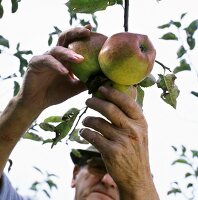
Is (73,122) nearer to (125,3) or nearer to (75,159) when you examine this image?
(125,3)

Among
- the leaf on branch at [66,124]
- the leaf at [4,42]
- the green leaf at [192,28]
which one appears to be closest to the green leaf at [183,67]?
the green leaf at [192,28]

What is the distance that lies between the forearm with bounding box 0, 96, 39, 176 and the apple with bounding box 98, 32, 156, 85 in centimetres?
52

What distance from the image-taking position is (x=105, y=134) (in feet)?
4.04

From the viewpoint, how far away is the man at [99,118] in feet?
3.91

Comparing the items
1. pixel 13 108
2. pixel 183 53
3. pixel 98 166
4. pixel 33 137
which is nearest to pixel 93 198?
pixel 98 166

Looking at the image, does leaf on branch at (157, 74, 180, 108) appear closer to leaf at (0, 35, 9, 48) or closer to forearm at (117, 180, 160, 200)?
forearm at (117, 180, 160, 200)

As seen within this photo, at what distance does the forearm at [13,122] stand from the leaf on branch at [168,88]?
51cm

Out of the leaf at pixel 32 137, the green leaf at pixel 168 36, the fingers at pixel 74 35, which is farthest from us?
the green leaf at pixel 168 36

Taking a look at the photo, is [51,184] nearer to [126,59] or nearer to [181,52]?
[181,52]

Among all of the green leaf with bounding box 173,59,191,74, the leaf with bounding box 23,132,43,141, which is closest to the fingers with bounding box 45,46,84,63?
the leaf with bounding box 23,132,43,141

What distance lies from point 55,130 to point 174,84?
0.43 metres

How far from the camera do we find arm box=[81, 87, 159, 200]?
1188 millimetres

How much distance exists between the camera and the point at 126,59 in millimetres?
1163

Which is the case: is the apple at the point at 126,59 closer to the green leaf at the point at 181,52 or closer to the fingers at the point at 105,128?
the fingers at the point at 105,128
